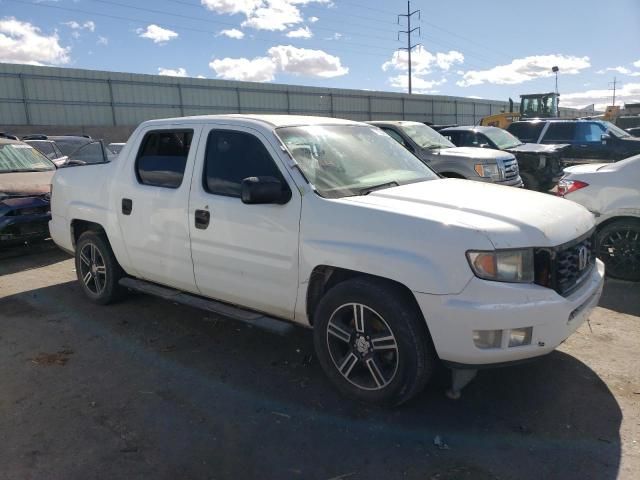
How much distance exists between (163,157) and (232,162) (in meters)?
0.90

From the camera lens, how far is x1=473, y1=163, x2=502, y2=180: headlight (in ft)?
31.0

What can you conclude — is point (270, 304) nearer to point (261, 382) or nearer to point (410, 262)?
point (261, 382)

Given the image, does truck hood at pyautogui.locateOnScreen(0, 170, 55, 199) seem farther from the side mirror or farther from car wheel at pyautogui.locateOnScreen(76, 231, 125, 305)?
the side mirror

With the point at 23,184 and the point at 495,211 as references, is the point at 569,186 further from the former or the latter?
the point at 23,184

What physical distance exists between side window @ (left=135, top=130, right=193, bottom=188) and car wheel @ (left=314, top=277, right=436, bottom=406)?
1841 mm

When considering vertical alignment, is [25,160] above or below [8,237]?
above

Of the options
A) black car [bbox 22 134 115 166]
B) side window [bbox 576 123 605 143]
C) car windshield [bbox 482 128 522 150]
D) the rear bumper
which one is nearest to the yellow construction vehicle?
side window [bbox 576 123 605 143]

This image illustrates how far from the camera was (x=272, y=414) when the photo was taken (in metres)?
3.33

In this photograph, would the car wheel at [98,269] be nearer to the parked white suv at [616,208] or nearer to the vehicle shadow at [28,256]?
the vehicle shadow at [28,256]

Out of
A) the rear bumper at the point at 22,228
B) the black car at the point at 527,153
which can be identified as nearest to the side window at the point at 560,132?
the black car at the point at 527,153

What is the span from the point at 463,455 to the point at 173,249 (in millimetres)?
2742

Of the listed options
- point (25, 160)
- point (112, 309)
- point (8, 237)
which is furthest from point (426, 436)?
point (25, 160)

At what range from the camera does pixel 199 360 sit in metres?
4.13


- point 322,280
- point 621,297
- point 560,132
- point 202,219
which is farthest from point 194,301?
point 560,132
